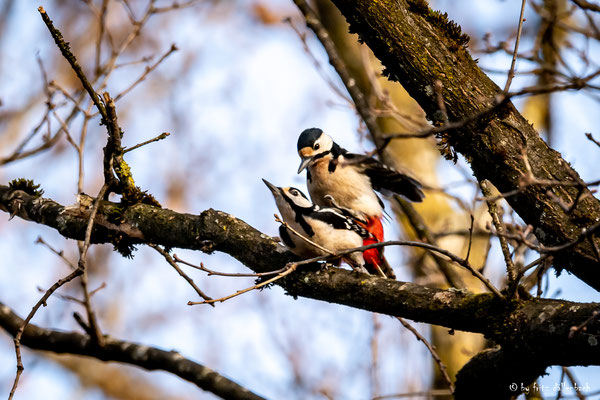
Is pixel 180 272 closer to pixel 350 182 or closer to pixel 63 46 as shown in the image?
pixel 63 46

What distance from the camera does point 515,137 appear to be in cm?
327

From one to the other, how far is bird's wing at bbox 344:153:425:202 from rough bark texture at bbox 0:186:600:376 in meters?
1.33

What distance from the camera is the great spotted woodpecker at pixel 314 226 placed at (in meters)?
3.60

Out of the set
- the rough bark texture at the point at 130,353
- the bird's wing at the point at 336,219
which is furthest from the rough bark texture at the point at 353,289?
the rough bark texture at the point at 130,353

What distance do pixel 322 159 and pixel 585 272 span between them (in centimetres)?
205

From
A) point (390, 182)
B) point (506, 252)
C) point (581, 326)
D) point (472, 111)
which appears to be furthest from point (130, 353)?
point (581, 326)

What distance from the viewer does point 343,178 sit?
4574 mm

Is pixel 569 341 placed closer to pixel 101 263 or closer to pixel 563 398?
pixel 563 398

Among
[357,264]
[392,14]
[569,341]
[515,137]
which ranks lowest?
[569,341]

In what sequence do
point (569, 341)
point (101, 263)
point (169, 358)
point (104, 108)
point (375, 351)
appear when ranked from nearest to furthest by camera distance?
1. point (569, 341)
2. point (104, 108)
3. point (169, 358)
4. point (375, 351)
5. point (101, 263)

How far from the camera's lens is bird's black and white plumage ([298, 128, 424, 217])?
459cm

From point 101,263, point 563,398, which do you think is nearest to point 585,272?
point 563,398

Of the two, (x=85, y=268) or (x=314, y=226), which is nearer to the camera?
(x=85, y=268)

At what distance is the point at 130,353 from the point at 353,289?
169 centimetres
